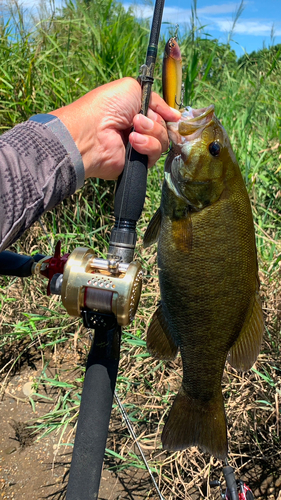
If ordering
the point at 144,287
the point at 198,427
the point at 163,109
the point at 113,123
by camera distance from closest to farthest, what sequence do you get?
1. the point at 198,427
2. the point at 163,109
3. the point at 113,123
4. the point at 144,287

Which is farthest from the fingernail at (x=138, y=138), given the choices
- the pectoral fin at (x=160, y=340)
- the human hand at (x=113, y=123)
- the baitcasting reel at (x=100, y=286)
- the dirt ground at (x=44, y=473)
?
the dirt ground at (x=44, y=473)

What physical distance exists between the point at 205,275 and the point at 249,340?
304mm

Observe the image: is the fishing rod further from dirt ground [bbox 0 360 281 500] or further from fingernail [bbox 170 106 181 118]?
dirt ground [bbox 0 360 281 500]

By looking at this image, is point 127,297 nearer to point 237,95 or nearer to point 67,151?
point 67,151

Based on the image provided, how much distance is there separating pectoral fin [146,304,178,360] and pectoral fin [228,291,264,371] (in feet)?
0.75

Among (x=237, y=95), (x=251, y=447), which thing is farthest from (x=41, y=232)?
(x=237, y=95)

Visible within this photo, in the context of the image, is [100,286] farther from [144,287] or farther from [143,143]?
[144,287]

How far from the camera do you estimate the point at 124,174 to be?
4.70 ft

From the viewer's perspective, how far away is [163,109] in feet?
5.18

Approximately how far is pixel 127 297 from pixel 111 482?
69.8 inches

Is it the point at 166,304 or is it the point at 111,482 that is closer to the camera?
the point at 166,304

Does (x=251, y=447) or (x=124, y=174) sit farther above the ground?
(x=124, y=174)

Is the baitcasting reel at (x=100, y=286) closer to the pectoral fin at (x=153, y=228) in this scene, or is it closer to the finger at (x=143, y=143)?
the pectoral fin at (x=153, y=228)

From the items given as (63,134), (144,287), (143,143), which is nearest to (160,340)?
(143,143)
